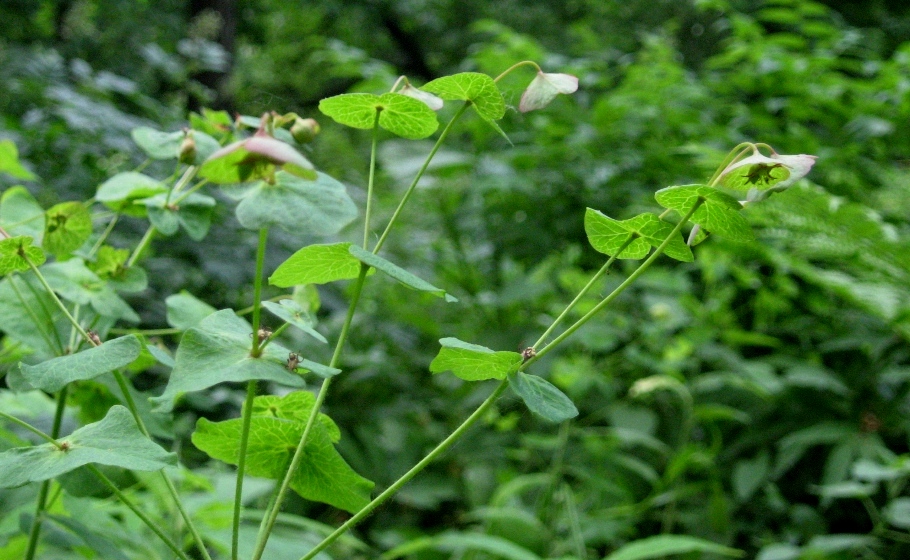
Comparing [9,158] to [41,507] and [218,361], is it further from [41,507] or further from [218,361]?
[218,361]

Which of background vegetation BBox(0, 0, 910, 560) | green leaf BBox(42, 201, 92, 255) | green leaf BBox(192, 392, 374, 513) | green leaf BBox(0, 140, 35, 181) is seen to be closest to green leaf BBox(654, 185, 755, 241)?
green leaf BBox(192, 392, 374, 513)

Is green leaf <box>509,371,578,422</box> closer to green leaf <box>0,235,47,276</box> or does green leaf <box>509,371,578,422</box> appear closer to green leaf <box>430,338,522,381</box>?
green leaf <box>430,338,522,381</box>

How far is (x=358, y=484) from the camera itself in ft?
1.29

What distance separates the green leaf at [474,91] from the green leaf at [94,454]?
0.21 m

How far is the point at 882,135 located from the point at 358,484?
172 cm

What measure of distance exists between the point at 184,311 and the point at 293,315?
175mm

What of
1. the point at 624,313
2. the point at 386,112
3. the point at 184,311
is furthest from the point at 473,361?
the point at 624,313

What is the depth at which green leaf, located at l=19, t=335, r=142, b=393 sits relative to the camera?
321 millimetres

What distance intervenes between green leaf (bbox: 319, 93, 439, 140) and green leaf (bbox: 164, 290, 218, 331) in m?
0.17

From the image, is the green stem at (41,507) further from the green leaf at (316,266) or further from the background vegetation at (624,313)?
the background vegetation at (624,313)

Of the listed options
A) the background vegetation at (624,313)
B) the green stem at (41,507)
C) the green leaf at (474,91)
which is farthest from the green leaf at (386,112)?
the background vegetation at (624,313)

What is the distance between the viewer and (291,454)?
39cm

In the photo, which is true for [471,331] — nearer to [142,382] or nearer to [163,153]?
[142,382]

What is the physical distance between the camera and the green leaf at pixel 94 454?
305 millimetres
